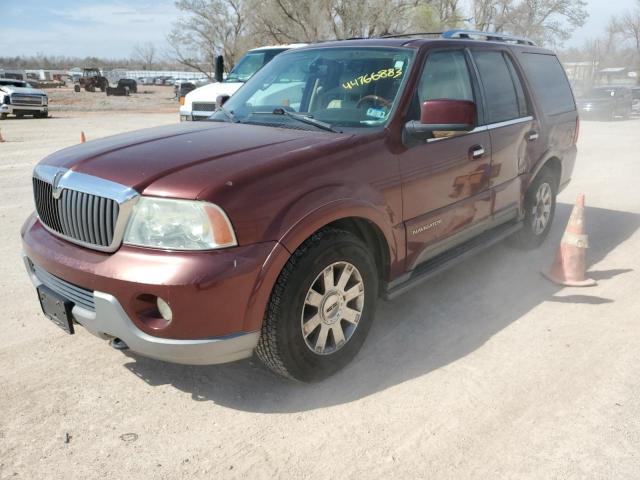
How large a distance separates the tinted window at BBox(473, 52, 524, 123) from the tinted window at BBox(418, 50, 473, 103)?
229 millimetres

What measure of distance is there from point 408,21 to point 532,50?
36.1 metres

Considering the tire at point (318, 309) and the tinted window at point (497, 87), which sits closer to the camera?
the tire at point (318, 309)

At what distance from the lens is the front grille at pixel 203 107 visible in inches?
432

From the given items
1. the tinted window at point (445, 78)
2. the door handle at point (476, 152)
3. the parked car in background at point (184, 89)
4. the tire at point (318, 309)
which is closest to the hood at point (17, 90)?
the parked car in background at point (184, 89)

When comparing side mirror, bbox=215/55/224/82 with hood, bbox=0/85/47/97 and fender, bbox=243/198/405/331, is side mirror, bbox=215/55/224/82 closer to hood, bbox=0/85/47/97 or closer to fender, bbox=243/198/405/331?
fender, bbox=243/198/405/331

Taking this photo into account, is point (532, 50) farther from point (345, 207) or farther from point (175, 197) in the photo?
point (175, 197)

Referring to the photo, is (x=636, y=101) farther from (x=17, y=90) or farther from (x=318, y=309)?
(x=318, y=309)

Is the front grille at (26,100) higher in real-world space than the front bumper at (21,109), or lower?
higher

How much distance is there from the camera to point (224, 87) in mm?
11039

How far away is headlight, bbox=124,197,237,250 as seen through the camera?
2.50 metres

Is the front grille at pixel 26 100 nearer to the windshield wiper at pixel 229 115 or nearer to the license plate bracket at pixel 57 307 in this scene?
the windshield wiper at pixel 229 115

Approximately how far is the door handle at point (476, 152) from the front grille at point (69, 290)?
2751 millimetres

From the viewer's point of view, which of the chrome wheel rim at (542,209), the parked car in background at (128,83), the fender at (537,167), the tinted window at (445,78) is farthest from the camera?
the parked car in background at (128,83)

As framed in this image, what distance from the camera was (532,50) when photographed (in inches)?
209
